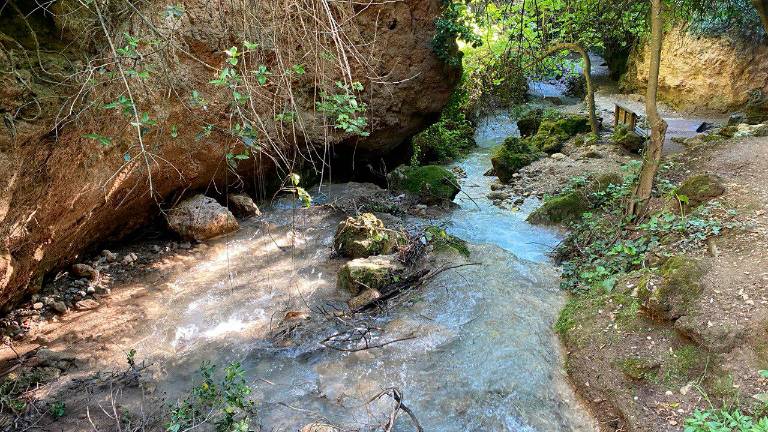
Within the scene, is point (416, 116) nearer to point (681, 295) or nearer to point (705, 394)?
point (681, 295)

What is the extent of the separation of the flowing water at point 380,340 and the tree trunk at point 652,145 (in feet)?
4.21

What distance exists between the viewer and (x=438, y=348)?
169 inches

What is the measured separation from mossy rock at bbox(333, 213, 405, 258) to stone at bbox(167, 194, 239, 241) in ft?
5.49

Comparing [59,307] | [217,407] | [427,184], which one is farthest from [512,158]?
[59,307]

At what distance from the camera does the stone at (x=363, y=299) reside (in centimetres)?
496

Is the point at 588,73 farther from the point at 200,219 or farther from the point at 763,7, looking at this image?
the point at 200,219

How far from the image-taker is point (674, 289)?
397 centimetres

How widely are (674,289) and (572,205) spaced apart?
3.24 metres

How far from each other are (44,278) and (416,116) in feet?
21.4

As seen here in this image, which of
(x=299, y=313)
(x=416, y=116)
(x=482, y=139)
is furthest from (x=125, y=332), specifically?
(x=482, y=139)

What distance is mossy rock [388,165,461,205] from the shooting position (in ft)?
27.2

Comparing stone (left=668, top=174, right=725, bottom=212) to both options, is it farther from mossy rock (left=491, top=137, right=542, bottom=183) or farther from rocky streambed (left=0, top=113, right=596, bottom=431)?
mossy rock (left=491, top=137, right=542, bottom=183)

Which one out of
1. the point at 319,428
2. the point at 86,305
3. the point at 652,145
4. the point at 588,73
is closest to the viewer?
the point at 319,428

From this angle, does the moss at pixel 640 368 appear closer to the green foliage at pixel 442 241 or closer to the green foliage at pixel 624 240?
the green foliage at pixel 624 240
